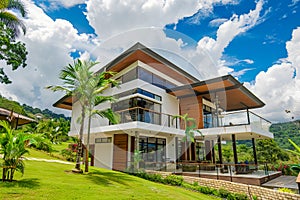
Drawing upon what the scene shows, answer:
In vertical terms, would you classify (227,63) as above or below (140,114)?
above

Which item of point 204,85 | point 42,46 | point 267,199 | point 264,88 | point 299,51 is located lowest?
point 267,199

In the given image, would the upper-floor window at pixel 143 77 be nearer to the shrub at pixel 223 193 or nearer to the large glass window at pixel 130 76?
the large glass window at pixel 130 76

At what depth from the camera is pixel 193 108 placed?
52.2 ft

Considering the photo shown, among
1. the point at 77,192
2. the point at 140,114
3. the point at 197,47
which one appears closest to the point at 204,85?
the point at 197,47

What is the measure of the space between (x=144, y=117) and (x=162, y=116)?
265cm

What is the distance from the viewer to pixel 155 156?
553 inches

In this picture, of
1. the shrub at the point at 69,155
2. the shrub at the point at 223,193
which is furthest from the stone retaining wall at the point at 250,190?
the shrub at the point at 69,155

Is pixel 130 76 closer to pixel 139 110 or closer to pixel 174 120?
pixel 139 110

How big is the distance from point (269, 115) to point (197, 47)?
7904 millimetres

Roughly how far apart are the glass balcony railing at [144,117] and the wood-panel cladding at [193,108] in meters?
1.58

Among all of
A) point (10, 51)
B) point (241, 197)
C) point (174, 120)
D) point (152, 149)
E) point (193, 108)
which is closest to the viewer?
point (241, 197)

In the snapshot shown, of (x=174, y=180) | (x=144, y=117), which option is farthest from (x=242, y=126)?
(x=144, y=117)

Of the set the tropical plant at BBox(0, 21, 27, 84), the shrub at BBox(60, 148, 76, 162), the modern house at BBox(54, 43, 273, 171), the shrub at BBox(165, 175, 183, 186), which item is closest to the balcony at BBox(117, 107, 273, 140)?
the modern house at BBox(54, 43, 273, 171)

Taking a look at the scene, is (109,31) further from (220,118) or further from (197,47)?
(220,118)
